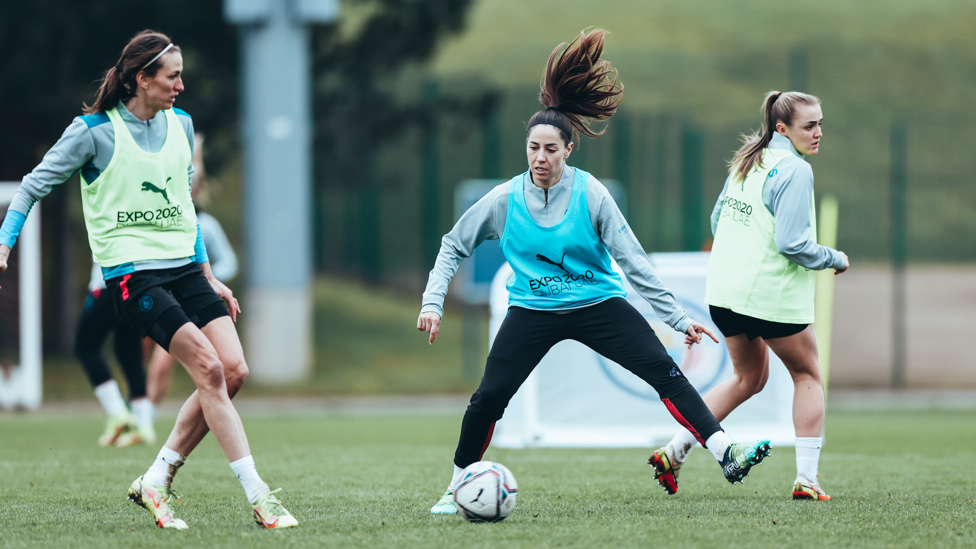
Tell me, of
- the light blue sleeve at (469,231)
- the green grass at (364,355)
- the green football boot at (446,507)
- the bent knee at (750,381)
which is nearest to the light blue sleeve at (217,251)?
the light blue sleeve at (469,231)

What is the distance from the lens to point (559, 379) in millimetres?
8227

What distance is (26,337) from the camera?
11.5 metres

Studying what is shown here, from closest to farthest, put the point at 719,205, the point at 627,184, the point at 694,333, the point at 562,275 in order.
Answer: the point at 694,333, the point at 562,275, the point at 719,205, the point at 627,184

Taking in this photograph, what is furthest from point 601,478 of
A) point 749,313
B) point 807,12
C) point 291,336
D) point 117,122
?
point 807,12

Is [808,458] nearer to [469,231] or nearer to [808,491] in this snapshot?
[808,491]

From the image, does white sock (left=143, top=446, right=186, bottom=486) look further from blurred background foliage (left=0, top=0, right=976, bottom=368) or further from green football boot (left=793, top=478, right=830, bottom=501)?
blurred background foliage (left=0, top=0, right=976, bottom=368)

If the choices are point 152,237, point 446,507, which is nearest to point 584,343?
point 446,507

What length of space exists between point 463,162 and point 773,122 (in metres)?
13.0

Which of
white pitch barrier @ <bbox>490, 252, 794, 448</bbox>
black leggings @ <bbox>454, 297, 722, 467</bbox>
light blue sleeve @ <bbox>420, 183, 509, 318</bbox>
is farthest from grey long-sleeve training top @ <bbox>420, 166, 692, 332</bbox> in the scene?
white pitch barrier @ <bbox>490, 252, 794, 448</bbox>

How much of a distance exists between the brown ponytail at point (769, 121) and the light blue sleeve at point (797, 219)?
21cm

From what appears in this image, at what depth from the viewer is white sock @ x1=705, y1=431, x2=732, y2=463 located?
4527 millimetres

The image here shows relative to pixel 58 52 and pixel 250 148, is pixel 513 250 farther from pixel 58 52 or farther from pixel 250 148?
pixel 58 52

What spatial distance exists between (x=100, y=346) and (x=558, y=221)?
190 inches

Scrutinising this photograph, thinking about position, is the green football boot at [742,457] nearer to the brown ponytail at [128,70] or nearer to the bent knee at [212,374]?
the bent knee at [212,374]
